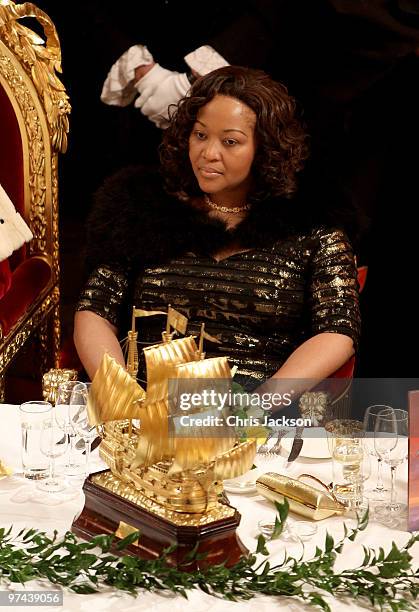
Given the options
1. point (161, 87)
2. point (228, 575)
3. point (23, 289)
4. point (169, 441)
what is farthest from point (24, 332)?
point (228, 575)

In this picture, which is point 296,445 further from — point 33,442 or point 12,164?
point 12,164

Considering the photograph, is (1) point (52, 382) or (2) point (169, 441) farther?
→ (1) point (52, 382)

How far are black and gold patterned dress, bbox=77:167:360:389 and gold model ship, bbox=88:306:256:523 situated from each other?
0.98 metres

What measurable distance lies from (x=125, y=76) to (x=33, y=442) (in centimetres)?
175

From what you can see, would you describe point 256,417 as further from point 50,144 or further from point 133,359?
point 50,144

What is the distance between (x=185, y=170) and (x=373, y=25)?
3.32ft

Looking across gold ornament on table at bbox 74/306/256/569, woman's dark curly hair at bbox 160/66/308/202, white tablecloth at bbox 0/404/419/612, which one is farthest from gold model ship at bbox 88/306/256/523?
woman's dark curly hair at bbox 160/66/308/202

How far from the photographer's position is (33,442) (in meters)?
1.91

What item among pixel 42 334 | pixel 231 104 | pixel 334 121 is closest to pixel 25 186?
pixel 42 334

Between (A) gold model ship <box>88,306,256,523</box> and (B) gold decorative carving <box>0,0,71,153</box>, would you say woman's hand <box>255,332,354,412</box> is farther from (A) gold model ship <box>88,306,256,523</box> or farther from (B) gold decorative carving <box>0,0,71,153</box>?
(B) gold decorative carving <box>0,0,71,153</box>

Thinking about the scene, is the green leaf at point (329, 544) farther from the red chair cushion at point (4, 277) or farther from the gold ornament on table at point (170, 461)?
the red chair cushion at point (4, 277)

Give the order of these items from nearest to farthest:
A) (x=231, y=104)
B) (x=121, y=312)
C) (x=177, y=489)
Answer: (x=177, y=489) → (x=231, y=104) → (x=121, y=312)

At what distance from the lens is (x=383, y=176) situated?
3.57 meters

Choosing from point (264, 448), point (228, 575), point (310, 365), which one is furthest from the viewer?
point (310, 365)
